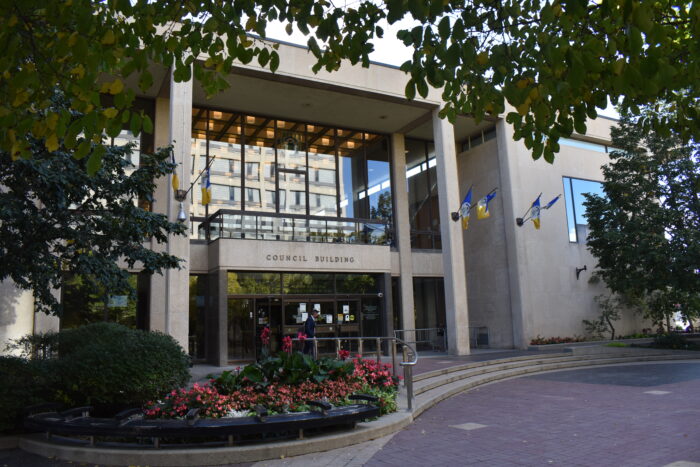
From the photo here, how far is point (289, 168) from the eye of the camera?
73.7ft

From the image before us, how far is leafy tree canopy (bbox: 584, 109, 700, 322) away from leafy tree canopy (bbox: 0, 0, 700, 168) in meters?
16.5

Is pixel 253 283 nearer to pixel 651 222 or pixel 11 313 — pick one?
pixel 11 313

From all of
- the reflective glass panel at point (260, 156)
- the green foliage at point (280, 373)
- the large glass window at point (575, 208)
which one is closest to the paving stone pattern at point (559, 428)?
the green foliage at point (280, 373)

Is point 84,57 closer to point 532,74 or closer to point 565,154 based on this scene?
point 532,74

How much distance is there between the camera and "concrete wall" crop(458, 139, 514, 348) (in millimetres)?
23672

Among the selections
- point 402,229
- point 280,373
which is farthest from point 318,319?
point 280,373

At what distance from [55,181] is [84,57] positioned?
5.90 metres

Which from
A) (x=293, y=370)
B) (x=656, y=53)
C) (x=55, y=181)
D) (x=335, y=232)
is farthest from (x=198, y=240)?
(x=656, y=53)

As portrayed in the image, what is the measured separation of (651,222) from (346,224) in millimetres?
12102

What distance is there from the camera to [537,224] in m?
22.2

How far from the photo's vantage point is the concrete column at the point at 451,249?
67.6 ft

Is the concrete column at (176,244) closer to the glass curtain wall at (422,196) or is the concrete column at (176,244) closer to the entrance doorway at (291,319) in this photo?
the entrance doorway at (291,319)

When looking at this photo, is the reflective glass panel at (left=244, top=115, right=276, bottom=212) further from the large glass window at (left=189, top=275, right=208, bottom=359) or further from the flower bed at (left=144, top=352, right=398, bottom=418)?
the flower bed at (left=144, top=352, right=398, bottom=418)

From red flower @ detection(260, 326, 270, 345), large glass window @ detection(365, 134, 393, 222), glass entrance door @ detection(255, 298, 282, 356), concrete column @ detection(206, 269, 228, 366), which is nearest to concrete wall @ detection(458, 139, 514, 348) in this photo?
large glass window @ detection(365, 134, 393, 222)
